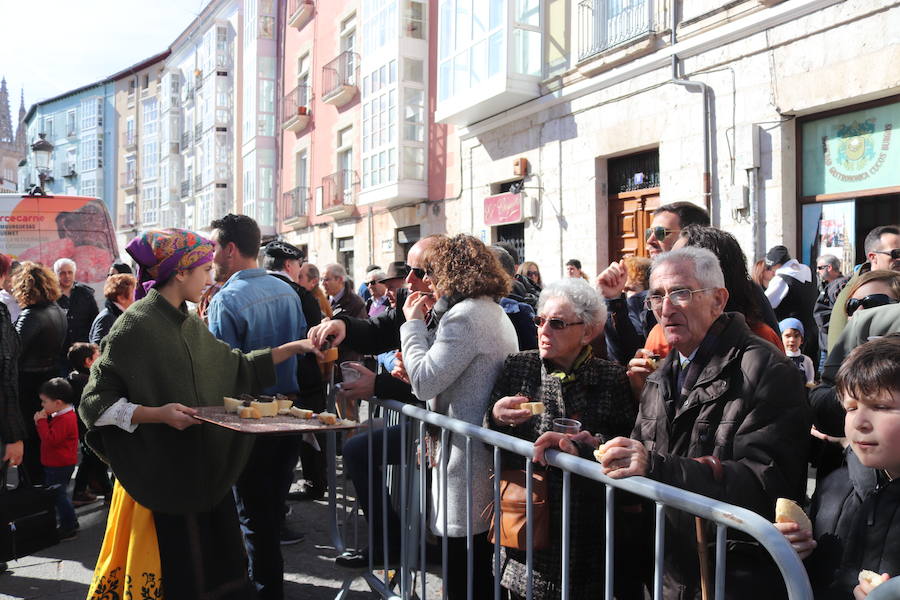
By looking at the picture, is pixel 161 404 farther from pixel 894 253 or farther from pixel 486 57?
pixel 486 57

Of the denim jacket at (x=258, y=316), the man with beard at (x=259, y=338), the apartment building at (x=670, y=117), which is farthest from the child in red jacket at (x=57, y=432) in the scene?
the apartment building at (x=670, y=117)

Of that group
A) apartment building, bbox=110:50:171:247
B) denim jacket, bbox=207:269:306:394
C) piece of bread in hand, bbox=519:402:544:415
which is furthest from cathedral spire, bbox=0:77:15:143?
piece of bread in hand, bbox=519:402:544:415

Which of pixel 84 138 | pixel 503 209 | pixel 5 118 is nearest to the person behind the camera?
pixel 503 209

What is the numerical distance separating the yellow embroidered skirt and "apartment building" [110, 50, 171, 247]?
40.8 m

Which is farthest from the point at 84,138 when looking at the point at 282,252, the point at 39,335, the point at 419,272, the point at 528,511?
the point at 528,511

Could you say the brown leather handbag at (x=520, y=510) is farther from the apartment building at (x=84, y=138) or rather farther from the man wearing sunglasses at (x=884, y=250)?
the apartment building at (x=84, y=138)

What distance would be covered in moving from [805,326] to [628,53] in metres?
5.57

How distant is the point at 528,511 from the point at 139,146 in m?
47.0

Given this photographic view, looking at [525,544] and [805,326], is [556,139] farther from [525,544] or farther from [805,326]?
[525,544]

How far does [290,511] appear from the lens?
17.7ft

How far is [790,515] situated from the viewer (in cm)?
188

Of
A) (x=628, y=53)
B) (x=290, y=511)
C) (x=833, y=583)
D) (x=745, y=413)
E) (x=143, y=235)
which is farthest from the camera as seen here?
(x=628, y=53)

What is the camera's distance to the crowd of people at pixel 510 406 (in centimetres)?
202

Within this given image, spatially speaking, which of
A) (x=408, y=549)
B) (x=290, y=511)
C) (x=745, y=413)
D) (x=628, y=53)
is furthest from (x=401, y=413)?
(x=628, y=53)
